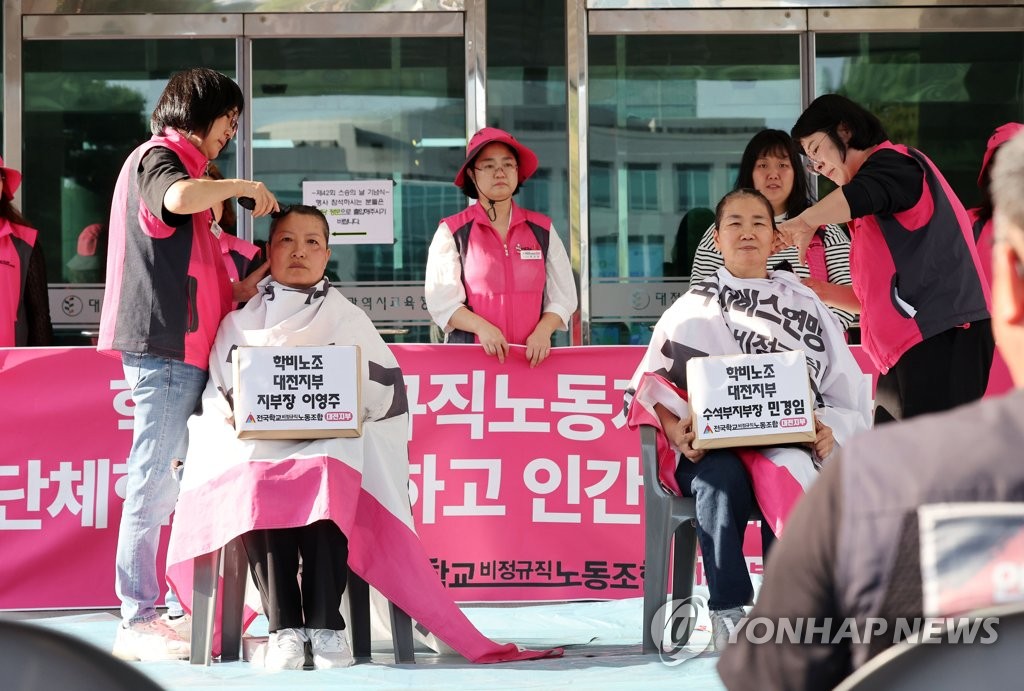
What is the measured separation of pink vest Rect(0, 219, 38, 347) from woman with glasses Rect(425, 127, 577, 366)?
1.68 meters

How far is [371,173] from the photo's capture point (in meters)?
6.89

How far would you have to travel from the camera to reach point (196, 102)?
4066mm

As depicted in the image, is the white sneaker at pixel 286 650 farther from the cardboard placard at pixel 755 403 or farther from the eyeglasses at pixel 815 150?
the eyeglasses at pixel 815 150

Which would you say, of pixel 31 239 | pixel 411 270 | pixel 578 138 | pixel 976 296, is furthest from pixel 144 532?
pixel 578 138

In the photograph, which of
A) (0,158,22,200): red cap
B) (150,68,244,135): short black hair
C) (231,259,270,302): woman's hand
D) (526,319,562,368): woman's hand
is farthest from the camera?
(0,158,22,200): red cap

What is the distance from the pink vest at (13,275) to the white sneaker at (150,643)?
183cm

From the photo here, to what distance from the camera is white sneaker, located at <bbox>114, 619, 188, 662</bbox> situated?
3895 mm

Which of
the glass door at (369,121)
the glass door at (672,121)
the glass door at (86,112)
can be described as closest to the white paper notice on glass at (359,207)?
the glass door at (369,121)

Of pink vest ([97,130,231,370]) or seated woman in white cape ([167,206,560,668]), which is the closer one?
seated woman in white cape ([167,206,560,668])

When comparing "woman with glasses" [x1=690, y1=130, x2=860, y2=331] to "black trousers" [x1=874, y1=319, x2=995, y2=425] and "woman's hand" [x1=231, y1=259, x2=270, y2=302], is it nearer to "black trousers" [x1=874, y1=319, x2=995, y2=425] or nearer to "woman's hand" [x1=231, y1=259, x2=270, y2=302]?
"black trousers" [x1=874, y1=319, x2=995, y2=425]

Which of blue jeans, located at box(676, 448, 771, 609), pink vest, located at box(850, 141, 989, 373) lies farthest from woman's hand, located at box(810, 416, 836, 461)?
pink vest, located at box(850, 141, 989, 373)

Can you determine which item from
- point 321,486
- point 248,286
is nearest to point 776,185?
point 248,286

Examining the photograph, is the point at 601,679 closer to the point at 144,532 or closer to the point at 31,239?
the point at 144,532

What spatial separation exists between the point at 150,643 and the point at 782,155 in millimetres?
3152
